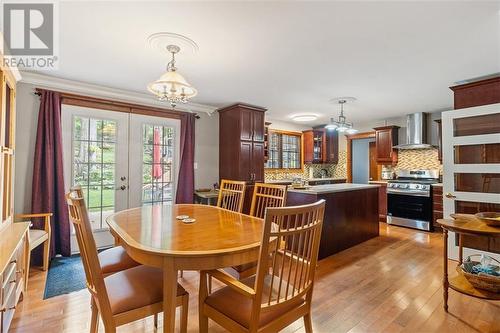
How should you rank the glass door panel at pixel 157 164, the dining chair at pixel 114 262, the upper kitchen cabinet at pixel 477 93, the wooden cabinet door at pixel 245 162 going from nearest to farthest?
the dining chair at pixel 114 262 → the upper kitchen cabinet at pixel 477 93 → the glass door panel at pixel 157 164 → the wooden cabinet door at pixel 245 162

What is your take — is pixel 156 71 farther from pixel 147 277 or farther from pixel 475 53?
pixel 475 53

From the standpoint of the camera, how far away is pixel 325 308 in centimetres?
219

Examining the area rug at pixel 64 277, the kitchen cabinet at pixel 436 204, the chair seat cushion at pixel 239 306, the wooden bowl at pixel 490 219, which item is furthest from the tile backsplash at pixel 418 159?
the area rug at pixel 64 277

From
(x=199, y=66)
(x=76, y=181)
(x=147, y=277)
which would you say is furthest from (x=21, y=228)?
(x=199, y=66)

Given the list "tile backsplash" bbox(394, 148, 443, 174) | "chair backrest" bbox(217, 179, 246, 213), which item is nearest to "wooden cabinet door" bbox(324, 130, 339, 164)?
"tile backsplash" bbox(394, 148, 443, 174)

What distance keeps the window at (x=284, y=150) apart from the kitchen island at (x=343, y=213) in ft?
7.92

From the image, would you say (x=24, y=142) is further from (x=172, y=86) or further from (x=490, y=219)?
(x=490, y=219)

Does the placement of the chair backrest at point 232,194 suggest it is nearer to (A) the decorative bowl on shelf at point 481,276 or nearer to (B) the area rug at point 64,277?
(B) the area rug at point 64,277

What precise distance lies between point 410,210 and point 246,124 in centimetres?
365

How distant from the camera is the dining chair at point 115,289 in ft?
4.25

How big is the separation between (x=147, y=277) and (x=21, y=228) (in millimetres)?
1737

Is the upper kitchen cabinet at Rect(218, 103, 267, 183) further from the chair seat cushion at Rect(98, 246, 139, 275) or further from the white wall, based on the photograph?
the white wall

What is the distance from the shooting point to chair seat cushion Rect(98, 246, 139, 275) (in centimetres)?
188

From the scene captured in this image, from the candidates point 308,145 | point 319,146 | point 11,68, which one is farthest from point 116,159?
point 319,146
